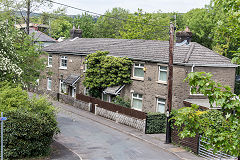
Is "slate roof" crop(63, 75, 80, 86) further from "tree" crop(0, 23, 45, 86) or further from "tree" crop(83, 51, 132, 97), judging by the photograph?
"tree" crop(0, 23, 45, 86)

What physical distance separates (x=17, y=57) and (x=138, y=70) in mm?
12236

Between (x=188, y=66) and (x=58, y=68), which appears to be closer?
(x=188, y=66)

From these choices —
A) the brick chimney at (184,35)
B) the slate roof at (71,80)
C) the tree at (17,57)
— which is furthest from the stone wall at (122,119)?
the brick chimney at (184,35)

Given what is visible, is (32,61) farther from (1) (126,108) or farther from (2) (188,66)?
(2) (188,66)

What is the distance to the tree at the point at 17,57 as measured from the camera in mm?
18734

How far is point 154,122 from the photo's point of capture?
78.7ft

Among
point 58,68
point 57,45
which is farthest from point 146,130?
point 57,45

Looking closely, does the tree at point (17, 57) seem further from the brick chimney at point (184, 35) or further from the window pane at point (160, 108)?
the brick chimney at point (184, 35)

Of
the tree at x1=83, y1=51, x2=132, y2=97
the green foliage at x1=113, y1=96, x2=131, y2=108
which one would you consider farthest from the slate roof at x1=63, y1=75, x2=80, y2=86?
the green foliage at x1=113, y1=96, x2=131, y2=108

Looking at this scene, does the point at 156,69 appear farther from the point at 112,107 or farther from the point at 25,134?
the point at 25,134

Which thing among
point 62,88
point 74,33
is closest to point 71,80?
point 62,88

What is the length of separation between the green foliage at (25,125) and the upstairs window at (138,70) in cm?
1316

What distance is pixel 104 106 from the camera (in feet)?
95.7

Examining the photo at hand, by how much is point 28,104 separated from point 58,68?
71.9 feet
